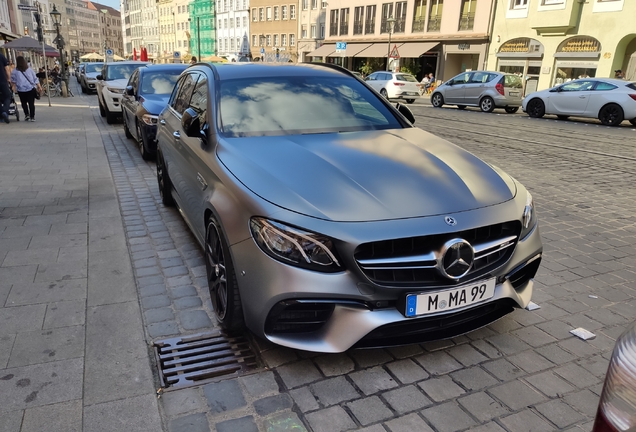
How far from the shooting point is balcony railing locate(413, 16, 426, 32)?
39781mm

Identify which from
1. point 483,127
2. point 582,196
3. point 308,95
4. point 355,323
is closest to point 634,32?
point 483,127

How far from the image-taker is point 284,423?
243cm

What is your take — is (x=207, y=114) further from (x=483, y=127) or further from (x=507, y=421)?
(x=483, y=127)

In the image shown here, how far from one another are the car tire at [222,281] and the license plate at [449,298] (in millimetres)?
1004

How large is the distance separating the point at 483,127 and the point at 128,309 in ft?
45.4

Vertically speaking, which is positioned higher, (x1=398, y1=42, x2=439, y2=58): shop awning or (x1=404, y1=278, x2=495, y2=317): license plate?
(x1=398, y1=42, x2=439, y2=58): shop awning

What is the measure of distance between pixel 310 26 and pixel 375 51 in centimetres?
2058

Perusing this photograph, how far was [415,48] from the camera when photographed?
39.8 m

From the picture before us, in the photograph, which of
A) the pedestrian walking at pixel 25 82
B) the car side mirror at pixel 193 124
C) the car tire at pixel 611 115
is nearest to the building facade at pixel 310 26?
the car tire at pixel 611 115

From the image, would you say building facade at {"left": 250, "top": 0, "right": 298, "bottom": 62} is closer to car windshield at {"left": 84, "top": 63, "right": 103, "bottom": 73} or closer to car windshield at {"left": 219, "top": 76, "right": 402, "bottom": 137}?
car windshield at {"left": 84, "top": 63, "right": 103, "bottom": 73}

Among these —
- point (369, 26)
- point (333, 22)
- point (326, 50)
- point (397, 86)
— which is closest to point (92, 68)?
point (397, 86)

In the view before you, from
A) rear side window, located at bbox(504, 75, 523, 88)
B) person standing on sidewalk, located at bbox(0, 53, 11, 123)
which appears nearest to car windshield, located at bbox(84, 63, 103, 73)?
person standing on sidewalk, located at bbox(0, 53, 11, 123)

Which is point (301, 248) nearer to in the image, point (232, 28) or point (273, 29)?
point (273, 29)

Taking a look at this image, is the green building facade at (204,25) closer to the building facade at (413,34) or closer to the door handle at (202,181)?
the building facade at (413,34)
